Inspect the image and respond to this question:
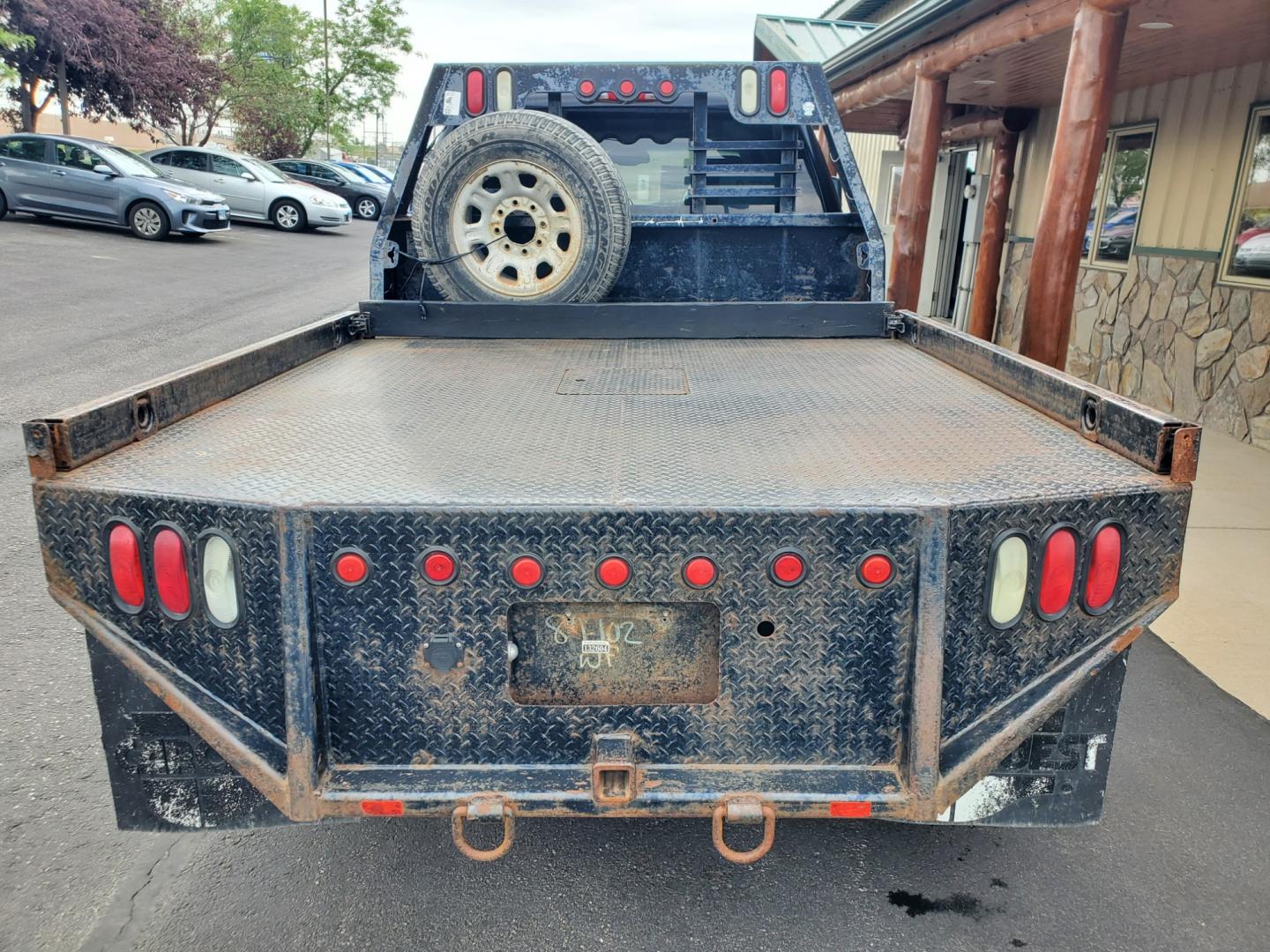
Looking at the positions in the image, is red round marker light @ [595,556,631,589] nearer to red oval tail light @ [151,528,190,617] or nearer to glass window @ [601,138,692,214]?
red oval tail light @ [151,528,190,617]

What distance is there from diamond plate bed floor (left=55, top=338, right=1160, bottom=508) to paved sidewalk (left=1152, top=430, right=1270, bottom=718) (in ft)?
6.37

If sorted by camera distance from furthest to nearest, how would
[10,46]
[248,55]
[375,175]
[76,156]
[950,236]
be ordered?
[248,55], [375,175], [10,46], [76,156], [950,236]

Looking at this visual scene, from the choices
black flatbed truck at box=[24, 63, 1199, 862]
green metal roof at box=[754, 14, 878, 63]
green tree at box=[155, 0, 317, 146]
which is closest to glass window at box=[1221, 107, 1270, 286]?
green metal roof at box=[754, 14, 878, 63]

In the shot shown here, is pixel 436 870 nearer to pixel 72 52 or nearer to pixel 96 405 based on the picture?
pixel 96 405

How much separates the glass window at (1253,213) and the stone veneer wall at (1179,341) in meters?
0.18

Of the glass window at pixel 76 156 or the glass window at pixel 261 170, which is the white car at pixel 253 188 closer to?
the glass window at pixel 261 170

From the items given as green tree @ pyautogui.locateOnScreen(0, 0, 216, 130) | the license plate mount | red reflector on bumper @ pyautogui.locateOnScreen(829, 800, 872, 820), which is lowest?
red reflector on bumper @ pyautogui.locateOnScreen(829, 800, 872, 820)

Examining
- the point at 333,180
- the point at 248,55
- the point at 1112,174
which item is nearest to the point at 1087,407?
the point at 1112,174

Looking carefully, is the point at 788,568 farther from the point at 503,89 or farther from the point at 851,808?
the point at 503,89

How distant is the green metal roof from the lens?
11.6m

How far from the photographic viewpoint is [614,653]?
206cm

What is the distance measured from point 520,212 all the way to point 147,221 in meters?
15.5

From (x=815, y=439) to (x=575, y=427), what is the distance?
0.63 metres

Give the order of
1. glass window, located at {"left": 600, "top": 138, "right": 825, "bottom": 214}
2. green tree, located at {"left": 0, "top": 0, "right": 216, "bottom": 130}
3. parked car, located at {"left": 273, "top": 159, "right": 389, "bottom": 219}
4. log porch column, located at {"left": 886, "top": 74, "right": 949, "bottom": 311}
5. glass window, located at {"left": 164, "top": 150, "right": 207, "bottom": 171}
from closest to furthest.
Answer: glass window, located at {"left": 600, "top": 138, "right": 825, "bottom": 214}
log porch column, located at {"left": 886, "top": 74, "right": 949, "bottom": 311}
glass window, located at {"left": 164, "top": 150, "right": 207, "bottom": 171}
green tree, located at {"left": 0, "top": 0, "right": 216, "bottom": 130}
parked car, located at {"left": 273, "top": 159, "right": 389, "bottom": 219}
